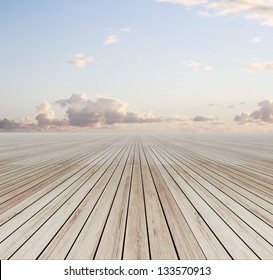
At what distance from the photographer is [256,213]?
3439mm

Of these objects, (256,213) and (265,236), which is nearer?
(265,236)

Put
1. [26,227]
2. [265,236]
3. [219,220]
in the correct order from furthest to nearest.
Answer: [219,220]
[26,227]
[265,236]

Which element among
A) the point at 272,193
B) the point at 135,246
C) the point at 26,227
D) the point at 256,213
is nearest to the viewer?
the point at 135,246

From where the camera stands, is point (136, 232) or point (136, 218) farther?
point (136, 218)

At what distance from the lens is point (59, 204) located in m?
3.88

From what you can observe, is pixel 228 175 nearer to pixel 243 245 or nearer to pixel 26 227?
pixel 243 245

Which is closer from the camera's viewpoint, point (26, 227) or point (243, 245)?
point (243, 245)

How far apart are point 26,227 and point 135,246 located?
127 centimetres

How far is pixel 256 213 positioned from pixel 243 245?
1.06 m
